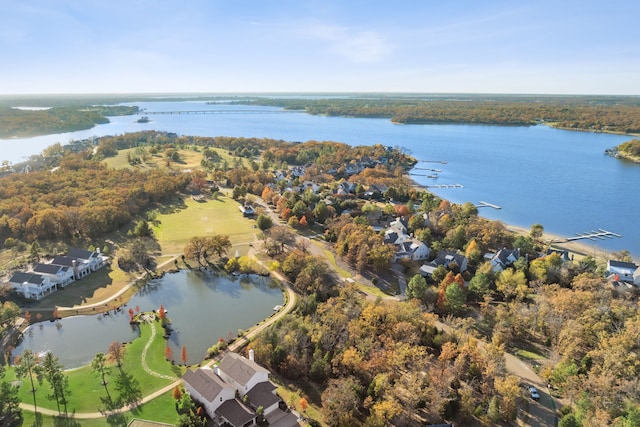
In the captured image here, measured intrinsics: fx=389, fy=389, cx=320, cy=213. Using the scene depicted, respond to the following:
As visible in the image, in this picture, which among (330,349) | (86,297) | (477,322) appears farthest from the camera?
(86,297)

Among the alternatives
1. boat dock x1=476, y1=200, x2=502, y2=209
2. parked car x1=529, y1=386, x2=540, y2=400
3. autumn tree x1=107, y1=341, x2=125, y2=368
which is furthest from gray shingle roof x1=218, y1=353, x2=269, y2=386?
boat dock x1=476, y1=200, x2=502, y2=209

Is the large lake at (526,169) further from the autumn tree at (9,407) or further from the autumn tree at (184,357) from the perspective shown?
the autumn tree at (9,407)

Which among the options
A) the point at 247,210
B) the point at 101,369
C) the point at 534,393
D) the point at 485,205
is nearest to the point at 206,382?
the point at 101,369

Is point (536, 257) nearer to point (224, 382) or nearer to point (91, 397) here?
point (224, 382)

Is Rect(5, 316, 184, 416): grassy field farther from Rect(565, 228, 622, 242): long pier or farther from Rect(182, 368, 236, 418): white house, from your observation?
Rect(565, 228, 622, 242): long pier

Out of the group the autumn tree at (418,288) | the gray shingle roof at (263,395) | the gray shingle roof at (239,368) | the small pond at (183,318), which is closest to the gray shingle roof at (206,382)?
the gray shingle roof at (239,368)

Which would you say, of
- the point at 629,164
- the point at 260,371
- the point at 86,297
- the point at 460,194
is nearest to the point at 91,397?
the point at 260,371

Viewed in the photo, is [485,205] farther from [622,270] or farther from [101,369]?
[101,369]

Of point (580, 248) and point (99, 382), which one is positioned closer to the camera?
point (99, 382)
